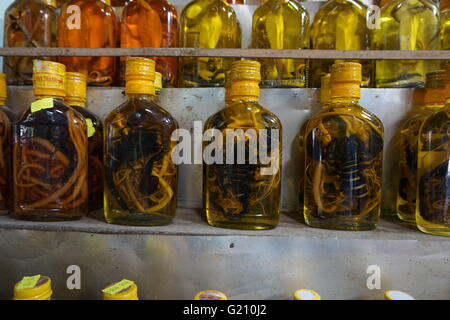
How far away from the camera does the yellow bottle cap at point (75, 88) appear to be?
27.8 inches

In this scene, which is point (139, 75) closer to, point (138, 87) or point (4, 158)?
point (138, 87)

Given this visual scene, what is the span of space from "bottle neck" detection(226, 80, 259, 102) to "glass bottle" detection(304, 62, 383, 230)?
144 millimetres

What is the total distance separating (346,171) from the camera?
1.97 ft

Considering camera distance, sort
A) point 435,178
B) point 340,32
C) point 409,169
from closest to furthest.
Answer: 1. point 435,178
2. point 409,169
3. point 340,32

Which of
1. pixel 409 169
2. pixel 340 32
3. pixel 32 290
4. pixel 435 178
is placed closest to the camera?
pixel 32 290

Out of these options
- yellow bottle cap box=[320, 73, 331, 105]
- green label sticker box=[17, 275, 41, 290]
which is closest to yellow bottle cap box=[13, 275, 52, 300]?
green label sticker box=[17, 275, 41, 290]

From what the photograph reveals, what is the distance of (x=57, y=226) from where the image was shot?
60 cm

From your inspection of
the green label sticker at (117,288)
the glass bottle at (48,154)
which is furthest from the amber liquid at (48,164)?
the green label sticker at (117,288)

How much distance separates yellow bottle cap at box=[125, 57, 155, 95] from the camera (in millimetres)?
600

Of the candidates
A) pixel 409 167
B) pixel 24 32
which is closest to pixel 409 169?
pixel 409 167

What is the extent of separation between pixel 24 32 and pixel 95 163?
412mm

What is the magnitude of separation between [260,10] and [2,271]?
81 cm

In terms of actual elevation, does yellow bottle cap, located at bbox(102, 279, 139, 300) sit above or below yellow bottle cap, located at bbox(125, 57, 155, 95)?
below

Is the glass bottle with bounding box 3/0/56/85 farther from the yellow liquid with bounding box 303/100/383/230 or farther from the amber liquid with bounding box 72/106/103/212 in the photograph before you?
the yellow liquid with bounding box 303/100/383/230
